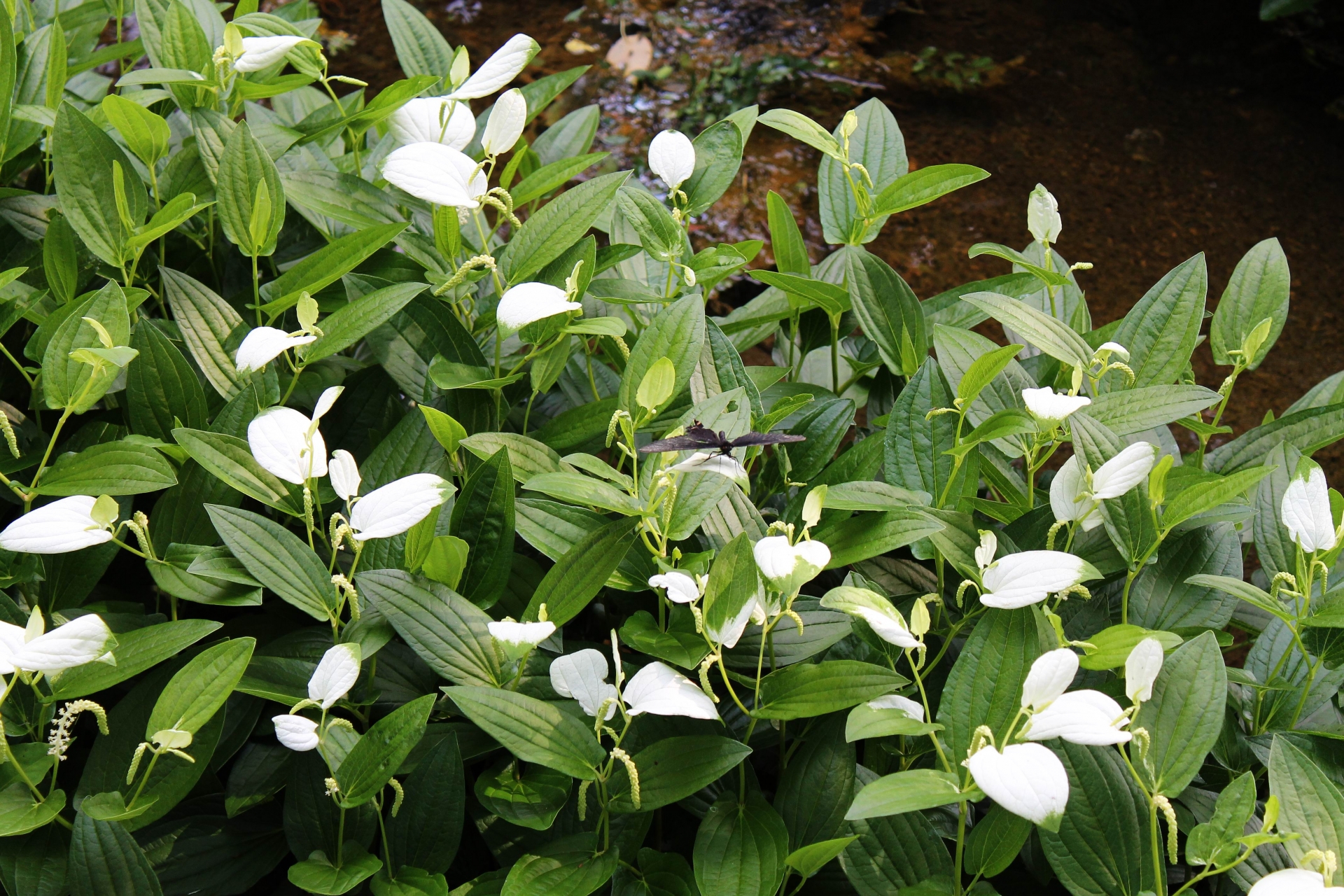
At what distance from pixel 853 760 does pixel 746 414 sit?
1.02 ft

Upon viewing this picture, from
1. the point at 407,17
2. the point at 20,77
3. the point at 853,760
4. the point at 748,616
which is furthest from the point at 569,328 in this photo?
the point at 20,77

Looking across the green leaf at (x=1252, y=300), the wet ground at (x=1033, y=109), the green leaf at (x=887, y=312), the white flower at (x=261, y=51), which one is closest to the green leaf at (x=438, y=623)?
the green leaf at (x=887, y=312)

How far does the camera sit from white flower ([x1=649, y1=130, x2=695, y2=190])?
3.59ft

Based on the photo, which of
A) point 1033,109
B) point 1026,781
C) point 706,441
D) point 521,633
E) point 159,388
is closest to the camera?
point 1026,781

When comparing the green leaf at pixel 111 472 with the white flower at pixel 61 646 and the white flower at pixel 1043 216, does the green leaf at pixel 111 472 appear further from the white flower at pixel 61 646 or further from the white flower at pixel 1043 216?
the white flower at pixel 1043 216

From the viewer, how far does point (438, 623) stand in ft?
2.81

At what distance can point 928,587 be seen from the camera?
101cm

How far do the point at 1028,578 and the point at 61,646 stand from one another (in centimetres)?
72

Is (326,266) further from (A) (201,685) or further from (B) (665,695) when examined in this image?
(B) (665,695)

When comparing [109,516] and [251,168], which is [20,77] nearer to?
[251,168]

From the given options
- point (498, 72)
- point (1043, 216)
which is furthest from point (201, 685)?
point (1043, 216)

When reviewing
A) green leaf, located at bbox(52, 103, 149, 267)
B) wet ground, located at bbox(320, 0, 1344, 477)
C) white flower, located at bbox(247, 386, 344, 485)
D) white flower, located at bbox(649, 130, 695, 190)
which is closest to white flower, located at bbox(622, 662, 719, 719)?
white flower, located at bbox(247, 386, 344, 485)

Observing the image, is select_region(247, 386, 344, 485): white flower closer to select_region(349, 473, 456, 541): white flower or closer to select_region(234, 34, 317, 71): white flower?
select_region(349, 473, 456, 541): white flower

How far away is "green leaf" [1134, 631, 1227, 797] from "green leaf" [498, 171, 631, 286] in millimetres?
672
